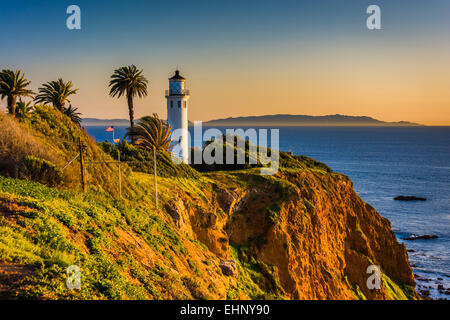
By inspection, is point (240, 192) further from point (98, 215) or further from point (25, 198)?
point (25, 198)

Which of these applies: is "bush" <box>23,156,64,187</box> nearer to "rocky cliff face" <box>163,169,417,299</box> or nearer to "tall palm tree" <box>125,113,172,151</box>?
"rocky cliff face" <box>163,169,417,299</box>

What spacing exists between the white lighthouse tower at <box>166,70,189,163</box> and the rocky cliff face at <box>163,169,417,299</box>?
15.0 meters

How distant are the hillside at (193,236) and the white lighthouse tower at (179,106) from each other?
12.1m

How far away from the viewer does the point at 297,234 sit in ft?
88.0

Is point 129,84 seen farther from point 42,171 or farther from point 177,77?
point 42,171

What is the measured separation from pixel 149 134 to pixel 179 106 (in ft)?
37.4

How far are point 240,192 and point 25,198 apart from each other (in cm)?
1632

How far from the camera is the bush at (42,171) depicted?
14.9 metres

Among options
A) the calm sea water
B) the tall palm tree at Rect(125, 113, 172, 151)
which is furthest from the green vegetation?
the calm sea water

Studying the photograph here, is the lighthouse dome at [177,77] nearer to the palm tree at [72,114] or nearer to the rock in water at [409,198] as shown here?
the palm tree at [72,114]

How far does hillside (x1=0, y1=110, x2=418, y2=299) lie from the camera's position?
8367 millimetres

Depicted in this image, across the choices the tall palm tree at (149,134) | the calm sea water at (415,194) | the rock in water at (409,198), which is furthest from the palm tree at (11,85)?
the rock in water at (409,198)

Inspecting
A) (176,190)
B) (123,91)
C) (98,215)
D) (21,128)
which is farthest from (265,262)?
(123,91)

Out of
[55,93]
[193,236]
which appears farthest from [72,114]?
[193,236]
